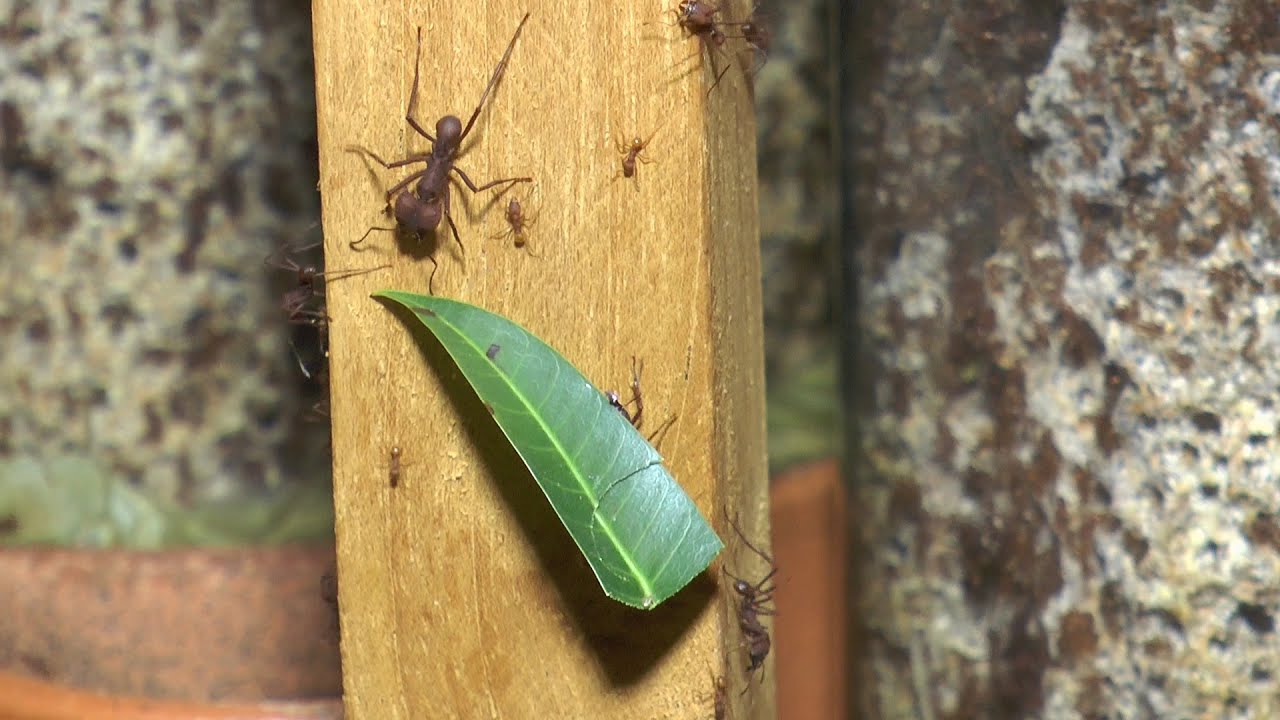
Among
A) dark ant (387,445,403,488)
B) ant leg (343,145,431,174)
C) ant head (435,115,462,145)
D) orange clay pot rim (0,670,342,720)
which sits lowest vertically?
orange clay pot rim (0,670,342,720)

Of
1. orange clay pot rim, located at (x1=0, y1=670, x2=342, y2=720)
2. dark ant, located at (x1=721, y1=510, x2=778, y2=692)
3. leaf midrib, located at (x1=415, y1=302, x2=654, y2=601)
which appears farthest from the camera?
orange clay pot rim, located at (x1=0, y1=670, x2=342, y2=720)

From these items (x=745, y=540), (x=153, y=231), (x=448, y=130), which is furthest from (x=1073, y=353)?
(x=153, y=231)

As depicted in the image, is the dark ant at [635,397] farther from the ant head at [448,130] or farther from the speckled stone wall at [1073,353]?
the speckled stone wall at [1073,353]

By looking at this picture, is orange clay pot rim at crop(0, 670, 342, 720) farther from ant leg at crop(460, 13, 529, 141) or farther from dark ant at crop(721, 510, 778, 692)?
ant leg at crop(460, 13, 529, 141)

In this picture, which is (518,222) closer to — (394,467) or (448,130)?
(448,130)

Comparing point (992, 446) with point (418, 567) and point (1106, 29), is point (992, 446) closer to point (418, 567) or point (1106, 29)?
point (1106, 29)

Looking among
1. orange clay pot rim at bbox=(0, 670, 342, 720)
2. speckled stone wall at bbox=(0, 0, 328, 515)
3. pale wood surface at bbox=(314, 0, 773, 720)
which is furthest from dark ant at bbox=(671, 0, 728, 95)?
orange clay pot rim at bbox=(0, 670, 342, 720)

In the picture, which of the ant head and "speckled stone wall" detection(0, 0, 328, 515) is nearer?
the ant head
